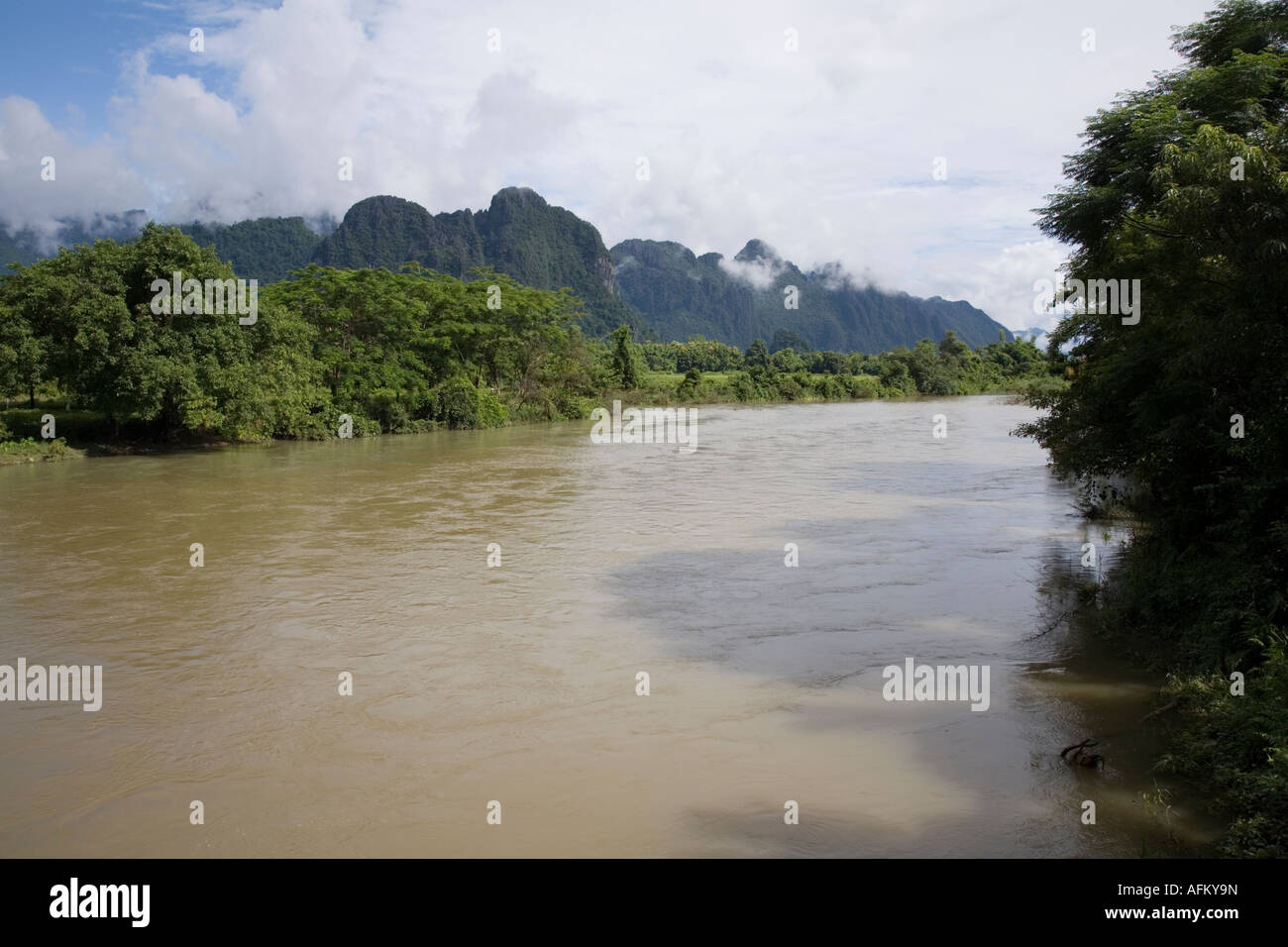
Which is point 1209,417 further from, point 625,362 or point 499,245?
point 499,245

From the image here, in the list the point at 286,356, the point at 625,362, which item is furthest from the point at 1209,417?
the point at 625,362

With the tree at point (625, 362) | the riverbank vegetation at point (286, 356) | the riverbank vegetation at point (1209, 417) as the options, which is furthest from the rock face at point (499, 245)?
the riverbank vegetation at point (1209, 417)

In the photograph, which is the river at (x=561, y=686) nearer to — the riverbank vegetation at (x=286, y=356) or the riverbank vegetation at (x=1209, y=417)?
the riverbank vegetation at (x=1209, y=417)

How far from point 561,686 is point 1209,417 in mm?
6126

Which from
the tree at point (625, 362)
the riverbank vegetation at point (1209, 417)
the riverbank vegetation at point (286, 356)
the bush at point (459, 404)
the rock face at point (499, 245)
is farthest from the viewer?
the rock face at point (499, 245)

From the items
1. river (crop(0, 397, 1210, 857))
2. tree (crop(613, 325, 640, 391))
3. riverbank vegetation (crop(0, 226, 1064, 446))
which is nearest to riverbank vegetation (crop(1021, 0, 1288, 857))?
river (crop(0, 397, 1210, 857))

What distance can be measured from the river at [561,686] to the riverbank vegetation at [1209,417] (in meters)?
0.54

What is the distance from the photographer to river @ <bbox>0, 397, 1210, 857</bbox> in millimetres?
5055

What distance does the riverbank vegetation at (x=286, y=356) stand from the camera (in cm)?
2392

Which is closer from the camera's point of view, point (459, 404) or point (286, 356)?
point (286, 356)

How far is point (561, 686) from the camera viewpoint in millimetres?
7379

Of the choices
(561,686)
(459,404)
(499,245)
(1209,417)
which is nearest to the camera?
(561,686)
